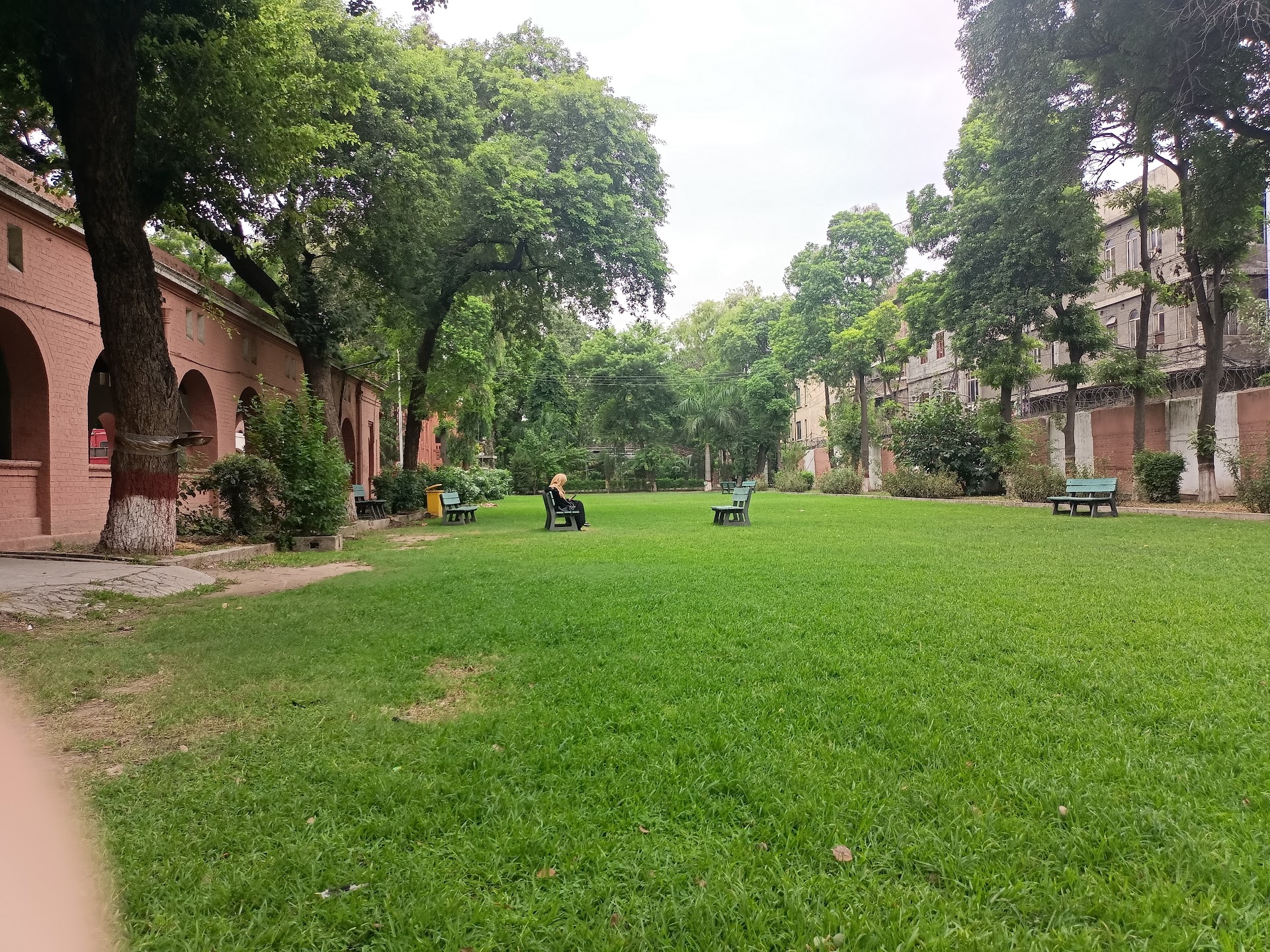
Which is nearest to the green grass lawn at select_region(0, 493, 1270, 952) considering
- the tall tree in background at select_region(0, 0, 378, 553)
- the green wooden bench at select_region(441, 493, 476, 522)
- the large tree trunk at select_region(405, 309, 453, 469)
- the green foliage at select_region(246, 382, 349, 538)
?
the tall tree in background at select_region(0, 0, 378, 553)

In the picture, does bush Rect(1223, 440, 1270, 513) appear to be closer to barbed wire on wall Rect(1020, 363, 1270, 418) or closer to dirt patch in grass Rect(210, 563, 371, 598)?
barbed wire on wall Rect(1020, 363, 1270, 418)

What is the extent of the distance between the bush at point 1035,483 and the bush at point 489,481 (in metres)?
17.3

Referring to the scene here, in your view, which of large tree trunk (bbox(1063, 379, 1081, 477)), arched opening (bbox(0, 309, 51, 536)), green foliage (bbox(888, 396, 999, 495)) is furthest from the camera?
green foliage (bbox(888, 396, 999, 495))

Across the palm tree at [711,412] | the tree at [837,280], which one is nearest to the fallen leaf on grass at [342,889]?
the tree at [837,280]

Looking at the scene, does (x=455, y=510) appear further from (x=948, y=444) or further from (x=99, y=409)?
(x=948, y=444)

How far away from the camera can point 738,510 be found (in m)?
14.8

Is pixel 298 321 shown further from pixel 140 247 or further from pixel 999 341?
pixel 999 341

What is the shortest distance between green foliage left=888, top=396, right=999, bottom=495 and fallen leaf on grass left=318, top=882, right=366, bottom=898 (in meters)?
24.4

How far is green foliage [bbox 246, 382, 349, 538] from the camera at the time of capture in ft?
37.2

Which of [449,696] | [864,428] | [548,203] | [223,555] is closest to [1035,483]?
[864,428]

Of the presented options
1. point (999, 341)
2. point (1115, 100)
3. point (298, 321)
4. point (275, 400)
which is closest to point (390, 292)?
point (298, 321)

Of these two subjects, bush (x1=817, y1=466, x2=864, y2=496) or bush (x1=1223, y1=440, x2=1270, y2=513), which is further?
bush (x1=817, y1=466, x2=864, y2=496)

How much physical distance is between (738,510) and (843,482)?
18913 millimetres

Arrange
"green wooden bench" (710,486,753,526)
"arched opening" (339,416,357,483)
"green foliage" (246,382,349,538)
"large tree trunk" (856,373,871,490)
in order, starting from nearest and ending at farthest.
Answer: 1. "green foliage" (246,382,349,538)
2. "green wooden bench" (710,486,753,526)
3. "arched opening" (339,416,357,483)
4. "large tree trunk" (856,373,871,490)
